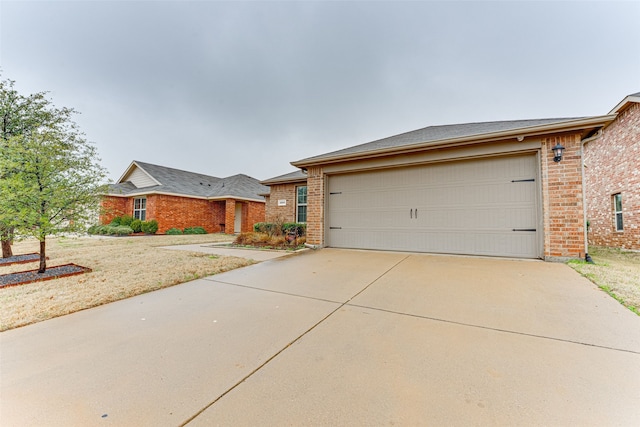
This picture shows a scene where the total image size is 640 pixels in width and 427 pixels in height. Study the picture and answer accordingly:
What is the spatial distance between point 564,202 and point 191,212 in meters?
17.2

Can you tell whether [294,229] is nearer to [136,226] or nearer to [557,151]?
[557,151]

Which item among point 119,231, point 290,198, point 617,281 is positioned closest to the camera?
point 617,281

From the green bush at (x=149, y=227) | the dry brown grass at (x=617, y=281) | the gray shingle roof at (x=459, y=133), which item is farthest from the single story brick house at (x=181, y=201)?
the dry brown grass at (x=617, y=281)

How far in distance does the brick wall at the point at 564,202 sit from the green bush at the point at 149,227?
54.8 feet

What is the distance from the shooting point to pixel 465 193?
218 inches

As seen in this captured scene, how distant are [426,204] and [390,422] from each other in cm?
554

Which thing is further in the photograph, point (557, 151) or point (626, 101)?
point (626, 101)

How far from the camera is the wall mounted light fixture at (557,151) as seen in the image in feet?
14.9

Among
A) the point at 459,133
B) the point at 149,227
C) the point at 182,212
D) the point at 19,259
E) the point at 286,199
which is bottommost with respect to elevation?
the point at 19,259

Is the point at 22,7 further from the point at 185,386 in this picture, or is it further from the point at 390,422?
the point at 390,422

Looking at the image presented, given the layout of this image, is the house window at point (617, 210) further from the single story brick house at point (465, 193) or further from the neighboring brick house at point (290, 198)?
the neighboring brick house at point (290, 198)

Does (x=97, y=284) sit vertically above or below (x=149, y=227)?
below

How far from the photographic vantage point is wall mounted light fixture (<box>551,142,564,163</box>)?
4.53m

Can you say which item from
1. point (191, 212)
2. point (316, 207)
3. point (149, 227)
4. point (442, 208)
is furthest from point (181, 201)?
point (442, 208)
